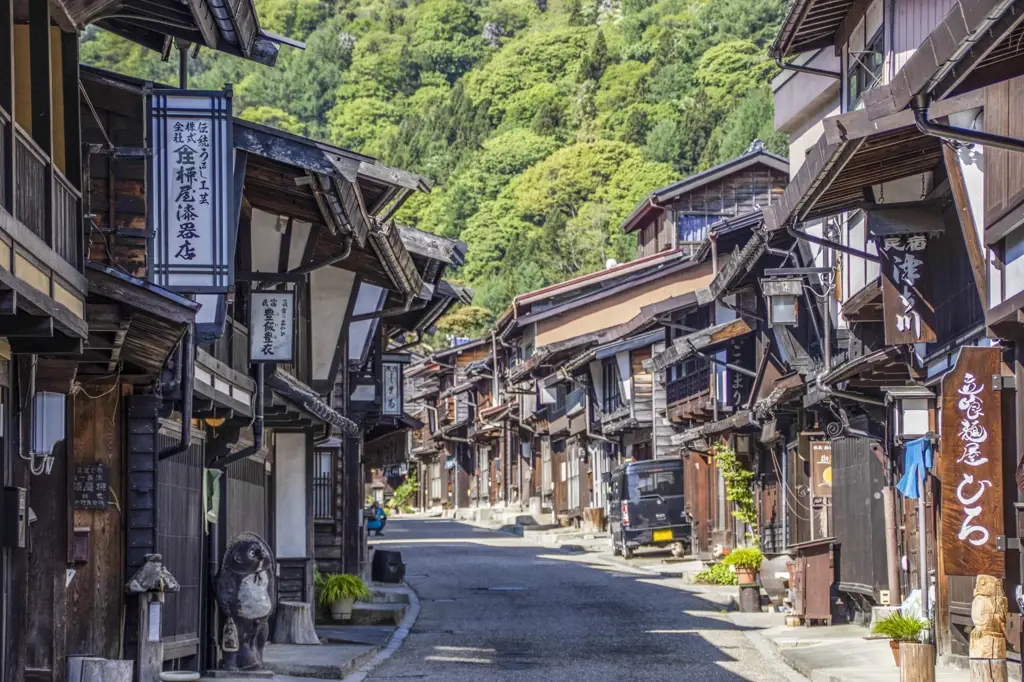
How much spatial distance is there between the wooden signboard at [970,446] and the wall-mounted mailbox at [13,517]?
26.5ft

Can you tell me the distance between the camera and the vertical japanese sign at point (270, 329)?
18688 mm

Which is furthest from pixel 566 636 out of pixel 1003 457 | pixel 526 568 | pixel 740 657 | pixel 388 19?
pixel 388 19

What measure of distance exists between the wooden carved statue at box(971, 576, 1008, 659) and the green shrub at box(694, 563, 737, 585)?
1801 centimetres

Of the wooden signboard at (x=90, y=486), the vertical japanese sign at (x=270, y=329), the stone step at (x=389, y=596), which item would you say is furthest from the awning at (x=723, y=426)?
the wooden signboard at (x=90, y=486)

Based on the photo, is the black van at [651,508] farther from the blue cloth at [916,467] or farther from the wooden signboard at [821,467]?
the blue cloth at [916,467]

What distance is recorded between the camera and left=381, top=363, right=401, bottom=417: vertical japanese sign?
35.2 meters

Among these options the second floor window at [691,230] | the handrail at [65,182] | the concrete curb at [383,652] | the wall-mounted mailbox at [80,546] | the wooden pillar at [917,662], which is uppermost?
the second floor window at [691,230]

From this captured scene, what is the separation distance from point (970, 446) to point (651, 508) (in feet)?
87.9

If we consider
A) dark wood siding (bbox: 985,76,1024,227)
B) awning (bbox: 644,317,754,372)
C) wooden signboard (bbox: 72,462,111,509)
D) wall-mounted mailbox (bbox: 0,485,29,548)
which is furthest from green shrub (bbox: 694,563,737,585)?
wall-mounted mailbox (bbox: 0,485,29,548)

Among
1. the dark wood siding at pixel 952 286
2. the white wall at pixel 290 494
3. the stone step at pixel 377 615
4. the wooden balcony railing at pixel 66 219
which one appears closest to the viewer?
the wooden balcony railing at pixel 66 219

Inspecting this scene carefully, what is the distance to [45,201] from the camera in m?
11.1

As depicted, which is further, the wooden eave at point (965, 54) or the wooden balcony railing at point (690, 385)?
the wooden balcony railing at point (690, 385)

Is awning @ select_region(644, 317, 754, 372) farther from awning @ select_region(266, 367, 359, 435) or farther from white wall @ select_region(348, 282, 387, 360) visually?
awning @ select_region(266, 367, 359, 435)

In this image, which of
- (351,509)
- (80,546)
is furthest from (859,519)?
(80,546)
